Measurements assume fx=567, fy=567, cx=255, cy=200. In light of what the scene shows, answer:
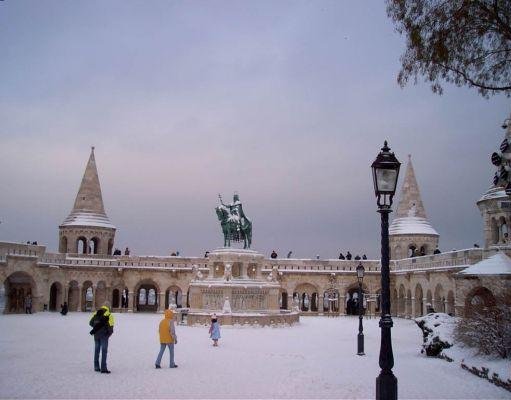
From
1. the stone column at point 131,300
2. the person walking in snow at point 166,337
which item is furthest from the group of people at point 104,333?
the stone column at point 131,300

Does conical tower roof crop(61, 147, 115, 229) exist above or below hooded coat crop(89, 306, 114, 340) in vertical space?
above

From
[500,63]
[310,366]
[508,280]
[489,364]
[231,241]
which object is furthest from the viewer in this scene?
[231,241]

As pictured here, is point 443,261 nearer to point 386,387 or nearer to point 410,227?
point 410,227

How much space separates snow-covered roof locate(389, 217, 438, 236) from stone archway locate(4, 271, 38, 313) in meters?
22.8

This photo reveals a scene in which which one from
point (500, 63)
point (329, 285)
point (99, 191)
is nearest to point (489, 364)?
point (500, 63)

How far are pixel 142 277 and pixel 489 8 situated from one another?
104ft

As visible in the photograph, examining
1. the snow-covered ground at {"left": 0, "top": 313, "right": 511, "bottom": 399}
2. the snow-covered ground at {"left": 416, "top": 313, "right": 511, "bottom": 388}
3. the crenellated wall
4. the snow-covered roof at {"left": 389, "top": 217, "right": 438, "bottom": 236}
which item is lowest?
the snow-covered ground at {"left": 0, "top": 313, "right": 511, "bottom": 399}

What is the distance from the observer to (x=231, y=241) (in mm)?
28938

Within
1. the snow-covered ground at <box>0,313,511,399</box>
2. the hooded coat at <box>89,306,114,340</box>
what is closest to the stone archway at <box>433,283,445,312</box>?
the snow-covered ground at <box>0,313,511,399</box>

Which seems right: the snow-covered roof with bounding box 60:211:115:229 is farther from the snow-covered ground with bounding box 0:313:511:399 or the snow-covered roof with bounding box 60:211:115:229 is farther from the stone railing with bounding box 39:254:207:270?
the snow-covered ground with bounding box 0:313:511:399

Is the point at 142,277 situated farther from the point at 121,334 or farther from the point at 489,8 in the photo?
the point at 489,8

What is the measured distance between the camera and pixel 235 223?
94.4 feet

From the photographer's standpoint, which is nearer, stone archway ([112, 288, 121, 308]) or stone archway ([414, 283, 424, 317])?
stone archway ([414, 283, 424, 317])

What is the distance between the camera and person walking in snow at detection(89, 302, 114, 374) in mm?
10963
